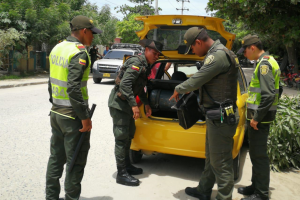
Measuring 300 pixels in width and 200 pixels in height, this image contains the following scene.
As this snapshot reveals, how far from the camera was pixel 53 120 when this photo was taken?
3.23 metres

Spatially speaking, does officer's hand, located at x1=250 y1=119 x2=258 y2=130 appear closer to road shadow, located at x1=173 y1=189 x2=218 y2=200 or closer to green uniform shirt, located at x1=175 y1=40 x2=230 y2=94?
green uniform shirt, located at x1=175 y1=40 x2=230 y2=94

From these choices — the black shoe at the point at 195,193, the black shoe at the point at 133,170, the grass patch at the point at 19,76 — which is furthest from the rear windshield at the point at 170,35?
the grass patch at the point at 19,76

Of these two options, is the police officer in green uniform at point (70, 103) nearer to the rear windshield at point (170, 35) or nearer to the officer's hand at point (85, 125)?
the officer's hand at point (85, 125)

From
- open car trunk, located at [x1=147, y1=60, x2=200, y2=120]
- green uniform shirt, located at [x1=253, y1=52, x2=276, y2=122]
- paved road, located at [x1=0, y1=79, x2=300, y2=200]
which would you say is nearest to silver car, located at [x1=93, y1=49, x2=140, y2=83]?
paved road, located at [x1=0, y1=79, x2=300, y2=200]

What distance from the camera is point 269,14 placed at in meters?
12.6

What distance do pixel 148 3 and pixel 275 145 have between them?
42159mm

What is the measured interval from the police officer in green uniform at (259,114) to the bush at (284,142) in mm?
1097

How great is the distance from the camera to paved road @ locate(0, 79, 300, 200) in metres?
3.82

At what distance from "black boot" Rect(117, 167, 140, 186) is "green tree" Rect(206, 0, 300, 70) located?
848 cm

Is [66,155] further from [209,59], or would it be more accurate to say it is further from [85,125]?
[209,59]

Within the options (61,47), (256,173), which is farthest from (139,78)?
(256,173)

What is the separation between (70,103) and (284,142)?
11.1 ft

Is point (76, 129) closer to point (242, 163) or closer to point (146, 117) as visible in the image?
point (146, 117)

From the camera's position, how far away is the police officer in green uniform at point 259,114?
3.64m
